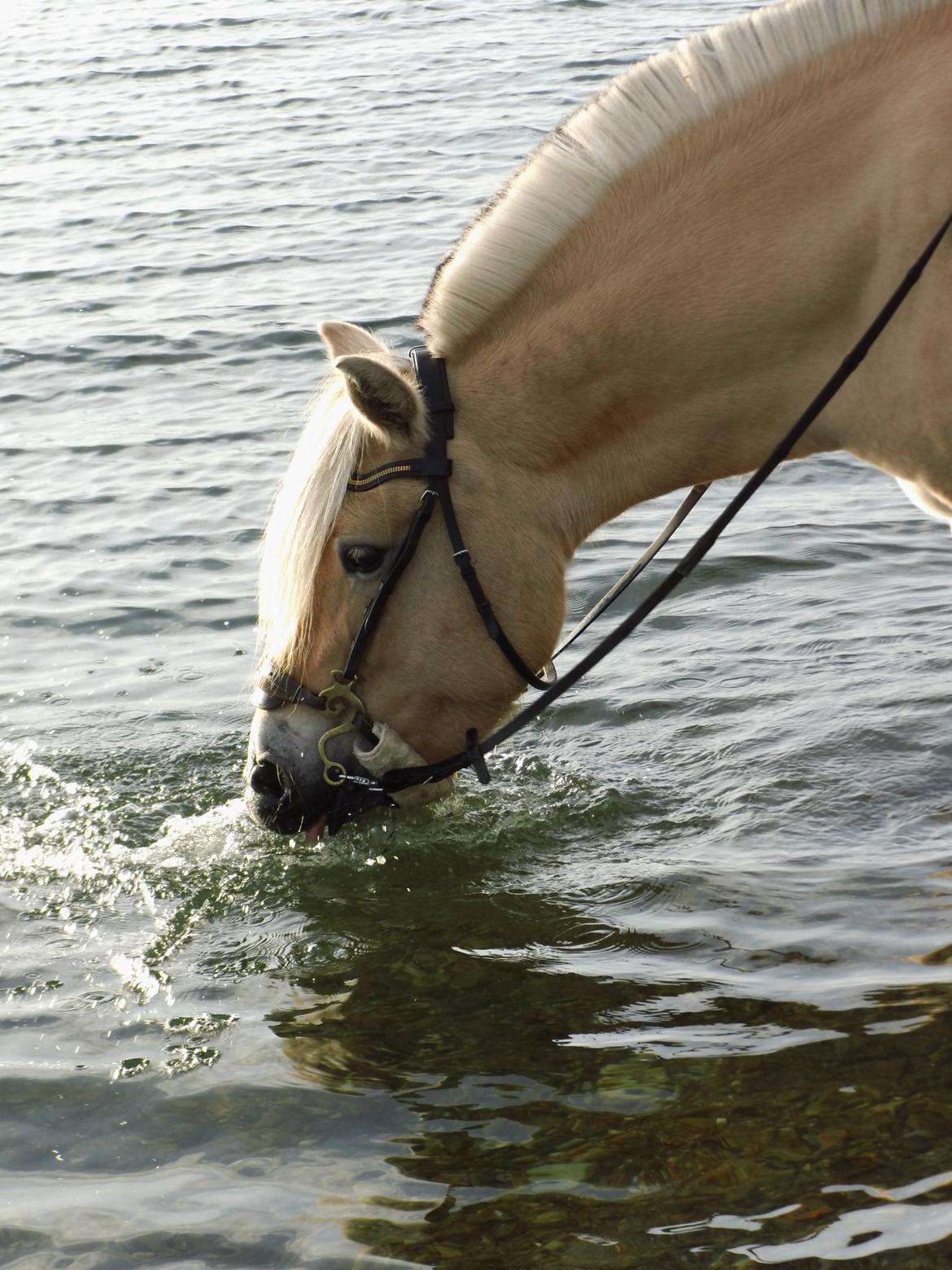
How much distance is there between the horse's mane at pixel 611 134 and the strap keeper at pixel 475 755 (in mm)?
1196

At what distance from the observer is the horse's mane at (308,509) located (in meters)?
4.12

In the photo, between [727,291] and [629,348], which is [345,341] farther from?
[727,291]

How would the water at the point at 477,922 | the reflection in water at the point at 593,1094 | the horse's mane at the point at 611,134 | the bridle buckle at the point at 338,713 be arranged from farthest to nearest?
the bridle buckle at the point at 338,713, the horse's mane at the point at 611,134, the water at the point at 477,922, the reflection in water at the point at 593,1094

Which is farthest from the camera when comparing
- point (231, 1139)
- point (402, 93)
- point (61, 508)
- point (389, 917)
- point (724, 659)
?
point (402, 93)

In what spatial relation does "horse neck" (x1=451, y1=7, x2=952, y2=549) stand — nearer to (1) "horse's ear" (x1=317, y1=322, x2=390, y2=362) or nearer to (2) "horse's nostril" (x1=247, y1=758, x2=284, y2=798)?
(1) "horse's ear" (x1=317, y1=322, x2=390, y2=362)

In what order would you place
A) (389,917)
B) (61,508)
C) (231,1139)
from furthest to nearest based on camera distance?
(61,508), (389,917), (231,1139)

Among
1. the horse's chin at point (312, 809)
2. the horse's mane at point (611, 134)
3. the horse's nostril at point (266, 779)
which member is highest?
the horse's mane at point (611, 134)

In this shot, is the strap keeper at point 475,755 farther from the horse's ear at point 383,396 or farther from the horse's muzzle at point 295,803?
the horse's ear at point 383,396

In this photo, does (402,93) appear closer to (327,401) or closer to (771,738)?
(771,738)

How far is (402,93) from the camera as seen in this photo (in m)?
20.1

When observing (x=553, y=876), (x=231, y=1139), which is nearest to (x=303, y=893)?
(x=553, y=876)

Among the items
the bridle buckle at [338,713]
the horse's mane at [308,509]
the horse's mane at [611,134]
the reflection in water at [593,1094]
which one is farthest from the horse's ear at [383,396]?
the reflection in water at [593,1094]

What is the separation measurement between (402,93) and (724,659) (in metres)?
15.1

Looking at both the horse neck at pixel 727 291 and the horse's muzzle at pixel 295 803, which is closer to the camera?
the horse neck at pixel 727 291
